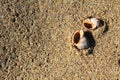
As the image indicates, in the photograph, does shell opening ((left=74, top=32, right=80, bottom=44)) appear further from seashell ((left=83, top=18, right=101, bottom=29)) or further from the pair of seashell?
seashell ((left=83, top=18, right=101, bottom=29))

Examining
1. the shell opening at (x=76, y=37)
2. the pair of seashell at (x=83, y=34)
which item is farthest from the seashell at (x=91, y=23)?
the shell opening at (x=76, y=37)

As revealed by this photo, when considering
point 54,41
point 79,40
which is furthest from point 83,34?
point 54,41

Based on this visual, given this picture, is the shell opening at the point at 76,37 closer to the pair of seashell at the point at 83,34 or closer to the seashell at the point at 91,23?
the pair of seashell at the point at 83,34

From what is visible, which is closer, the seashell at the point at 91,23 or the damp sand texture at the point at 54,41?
the damp sand texture at the point at 54,41

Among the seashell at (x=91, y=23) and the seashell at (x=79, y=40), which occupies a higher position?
the seashell at (x=91, y=23)

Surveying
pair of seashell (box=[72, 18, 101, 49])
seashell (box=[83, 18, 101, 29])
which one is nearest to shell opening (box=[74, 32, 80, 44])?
pair of seashell (box=[72, 18, 101, 49])

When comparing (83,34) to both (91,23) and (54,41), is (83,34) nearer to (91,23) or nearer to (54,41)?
(91,23)
